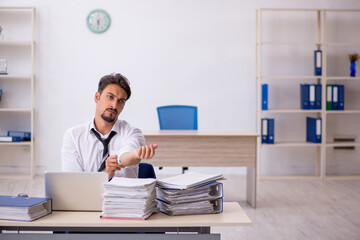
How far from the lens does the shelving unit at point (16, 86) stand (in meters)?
6.48

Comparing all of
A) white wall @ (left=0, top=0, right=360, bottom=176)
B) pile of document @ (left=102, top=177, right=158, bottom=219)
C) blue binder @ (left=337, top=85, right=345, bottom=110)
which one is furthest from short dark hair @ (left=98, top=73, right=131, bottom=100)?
blue binder @ (left=337, top=85, right=345, bottom=110)

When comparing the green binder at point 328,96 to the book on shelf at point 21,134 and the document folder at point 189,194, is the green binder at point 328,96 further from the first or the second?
the document folder at point 189,194

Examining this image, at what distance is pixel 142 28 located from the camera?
6.57 m

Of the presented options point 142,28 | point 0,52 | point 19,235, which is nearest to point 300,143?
point 142,28

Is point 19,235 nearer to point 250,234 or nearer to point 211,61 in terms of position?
point 250,234

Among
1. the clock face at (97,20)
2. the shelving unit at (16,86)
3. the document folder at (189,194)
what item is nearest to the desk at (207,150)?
the clock face at (97,20)

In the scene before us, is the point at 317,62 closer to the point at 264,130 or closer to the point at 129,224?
the point at 264,130

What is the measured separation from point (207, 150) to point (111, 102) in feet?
7.58

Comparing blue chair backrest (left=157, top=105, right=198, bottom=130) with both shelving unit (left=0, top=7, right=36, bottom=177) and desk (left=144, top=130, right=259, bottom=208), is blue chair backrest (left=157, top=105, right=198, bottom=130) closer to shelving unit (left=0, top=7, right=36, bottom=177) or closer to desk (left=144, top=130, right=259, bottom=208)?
desk (left=144, top=130, right=259, bottom=208)

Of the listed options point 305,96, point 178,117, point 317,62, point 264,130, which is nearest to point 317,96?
point 305,96

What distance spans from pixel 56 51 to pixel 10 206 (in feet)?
16.1

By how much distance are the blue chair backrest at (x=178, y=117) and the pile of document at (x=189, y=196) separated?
307 centimetres

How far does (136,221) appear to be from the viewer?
6.09ft

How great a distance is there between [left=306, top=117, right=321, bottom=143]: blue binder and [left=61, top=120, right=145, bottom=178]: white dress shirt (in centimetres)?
418
